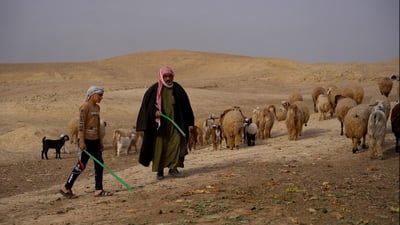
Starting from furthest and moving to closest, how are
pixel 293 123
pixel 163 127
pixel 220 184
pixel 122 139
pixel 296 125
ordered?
1. pixel 122 139
2. pixel 296 125
3. pixel 293 123
4. pixel 163 127
5. pixel 220 184

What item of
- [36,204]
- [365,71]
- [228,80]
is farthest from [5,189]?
[365,71]

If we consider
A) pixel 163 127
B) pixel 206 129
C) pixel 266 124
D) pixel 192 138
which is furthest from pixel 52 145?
pixel 163 127

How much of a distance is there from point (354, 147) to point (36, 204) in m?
6.81

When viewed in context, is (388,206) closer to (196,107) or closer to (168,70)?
(168,70)

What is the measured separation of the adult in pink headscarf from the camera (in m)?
10.4

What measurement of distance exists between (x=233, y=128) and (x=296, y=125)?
6.55ft

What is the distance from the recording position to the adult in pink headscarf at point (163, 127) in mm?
10352

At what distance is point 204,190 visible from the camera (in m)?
8.83

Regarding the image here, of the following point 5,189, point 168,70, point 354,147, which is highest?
point 168,70

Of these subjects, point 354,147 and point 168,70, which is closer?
point 168,70

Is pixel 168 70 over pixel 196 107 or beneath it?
over

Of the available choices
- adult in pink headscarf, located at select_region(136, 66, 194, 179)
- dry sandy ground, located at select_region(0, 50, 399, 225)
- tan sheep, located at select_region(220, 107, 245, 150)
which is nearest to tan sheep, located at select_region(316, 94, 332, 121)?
dry sandy ground, located at select_region(0, 50, 399, 225)

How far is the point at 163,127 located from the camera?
10375 millimetres

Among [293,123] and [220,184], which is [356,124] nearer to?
[293,123]
